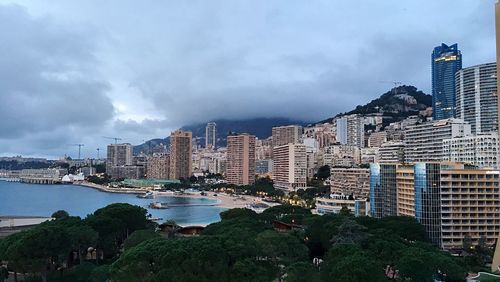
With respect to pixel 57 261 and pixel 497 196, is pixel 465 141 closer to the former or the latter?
pixel 497 196

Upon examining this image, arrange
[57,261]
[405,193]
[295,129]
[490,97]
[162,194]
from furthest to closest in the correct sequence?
1. [295,129]
2. [162,194]
3. [490,97]
4. [405,193]
5. [57,261]

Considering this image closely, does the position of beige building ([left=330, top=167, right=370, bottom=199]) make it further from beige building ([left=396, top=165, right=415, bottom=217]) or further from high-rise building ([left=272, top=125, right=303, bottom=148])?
high-rise building ([left=272, top=125, right=303, bottom=148])

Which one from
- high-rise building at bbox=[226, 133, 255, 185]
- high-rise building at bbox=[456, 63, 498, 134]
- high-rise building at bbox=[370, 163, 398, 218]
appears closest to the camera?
high-rise building at bbox=[370, 163, 398, 218]

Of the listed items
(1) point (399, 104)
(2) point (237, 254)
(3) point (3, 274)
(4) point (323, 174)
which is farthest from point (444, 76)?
(3) point (3, 274)

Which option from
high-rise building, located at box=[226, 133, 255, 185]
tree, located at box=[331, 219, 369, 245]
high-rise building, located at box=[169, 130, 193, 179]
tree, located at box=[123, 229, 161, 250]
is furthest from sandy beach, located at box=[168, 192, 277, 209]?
tree, located at box=[123, 229, 161, 250]

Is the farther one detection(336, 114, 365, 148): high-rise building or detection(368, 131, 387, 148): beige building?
detection(336, 114, 365, 148): high-rise building

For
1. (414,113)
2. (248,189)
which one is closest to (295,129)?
(414,113)
